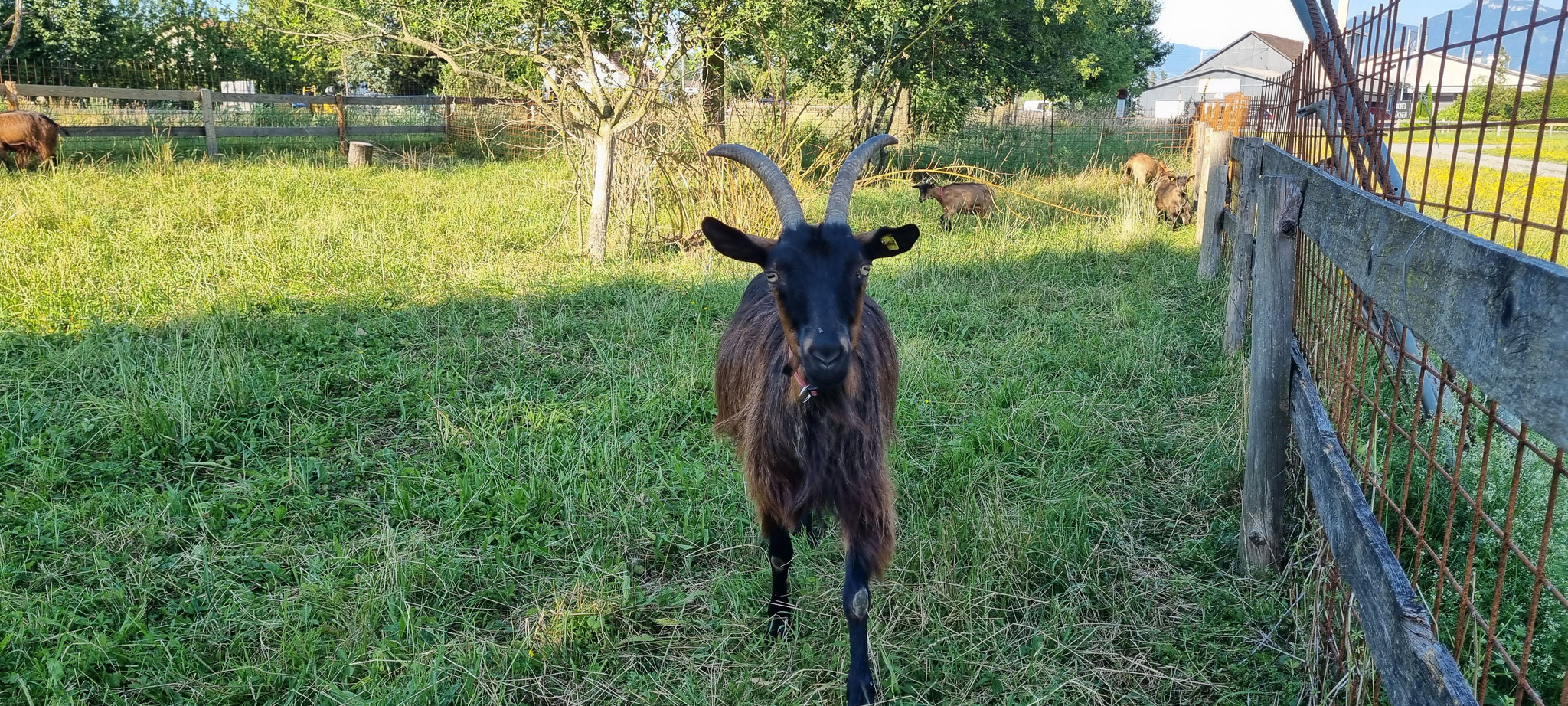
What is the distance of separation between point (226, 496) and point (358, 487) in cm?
52

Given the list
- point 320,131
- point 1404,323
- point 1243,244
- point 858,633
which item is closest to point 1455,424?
point 1404,323

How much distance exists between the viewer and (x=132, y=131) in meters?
15.4

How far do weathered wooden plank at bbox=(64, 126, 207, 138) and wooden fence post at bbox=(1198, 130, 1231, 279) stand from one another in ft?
49.4

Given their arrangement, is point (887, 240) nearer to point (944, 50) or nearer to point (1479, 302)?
point (1479, 302)

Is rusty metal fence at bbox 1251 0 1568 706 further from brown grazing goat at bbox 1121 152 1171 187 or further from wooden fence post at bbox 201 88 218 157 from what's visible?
wooden fence post at bbox 201 88 218 157

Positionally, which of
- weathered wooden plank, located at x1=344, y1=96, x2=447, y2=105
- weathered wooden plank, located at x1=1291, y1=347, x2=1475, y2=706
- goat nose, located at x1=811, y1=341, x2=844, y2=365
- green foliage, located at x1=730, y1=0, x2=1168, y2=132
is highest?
green foliage, located at x1=730, y1=0, x2=1168, y2=132

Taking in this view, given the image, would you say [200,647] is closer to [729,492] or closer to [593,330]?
[729,492]

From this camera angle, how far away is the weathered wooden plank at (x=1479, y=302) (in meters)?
1.04

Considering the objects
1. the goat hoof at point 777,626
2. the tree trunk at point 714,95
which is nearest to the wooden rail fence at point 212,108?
the tree trunk at point 714,95

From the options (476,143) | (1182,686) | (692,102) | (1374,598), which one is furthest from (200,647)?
(476,143)

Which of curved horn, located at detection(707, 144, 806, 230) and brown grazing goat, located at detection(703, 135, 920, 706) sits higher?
curved horn, located at detection(707, 144, 806, 230)

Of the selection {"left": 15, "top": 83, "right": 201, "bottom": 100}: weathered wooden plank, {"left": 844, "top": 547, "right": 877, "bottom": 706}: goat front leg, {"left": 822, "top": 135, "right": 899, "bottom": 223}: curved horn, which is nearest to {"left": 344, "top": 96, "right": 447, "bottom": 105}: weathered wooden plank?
{"left": 15, "top": 83, "right": 201, "bottom": 100}: weathered wooden plank

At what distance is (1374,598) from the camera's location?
1.86 metres

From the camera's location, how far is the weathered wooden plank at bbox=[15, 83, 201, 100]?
14516 mm
